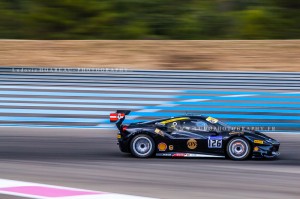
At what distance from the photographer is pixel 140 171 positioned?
8523 millimetres

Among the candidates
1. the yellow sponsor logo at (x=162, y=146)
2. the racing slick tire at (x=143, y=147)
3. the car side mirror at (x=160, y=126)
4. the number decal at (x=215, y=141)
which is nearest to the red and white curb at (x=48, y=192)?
the racing slick tire at (x=143, y=147)

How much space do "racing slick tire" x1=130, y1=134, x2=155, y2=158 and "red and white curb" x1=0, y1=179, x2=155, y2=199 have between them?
2.60 metres

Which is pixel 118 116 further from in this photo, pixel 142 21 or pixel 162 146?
pixel 142 21

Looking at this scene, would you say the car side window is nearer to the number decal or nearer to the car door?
the car door

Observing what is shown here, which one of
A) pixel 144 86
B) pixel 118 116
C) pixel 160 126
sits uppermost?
pixel 144 86

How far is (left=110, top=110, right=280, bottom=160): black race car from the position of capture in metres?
9.62

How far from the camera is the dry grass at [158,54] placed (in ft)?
60.3

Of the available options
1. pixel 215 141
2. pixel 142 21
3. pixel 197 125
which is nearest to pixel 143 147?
pixel 197 125

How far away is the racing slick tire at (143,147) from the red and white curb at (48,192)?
260 centimetres

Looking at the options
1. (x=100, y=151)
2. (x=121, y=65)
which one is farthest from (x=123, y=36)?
(x=100, y=151)

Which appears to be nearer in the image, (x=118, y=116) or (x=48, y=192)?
(x=48, y=192)

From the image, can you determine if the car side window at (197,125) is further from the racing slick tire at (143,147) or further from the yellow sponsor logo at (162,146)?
the racing slick tire at (143,147)

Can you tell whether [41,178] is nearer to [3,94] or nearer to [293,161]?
[293,161]

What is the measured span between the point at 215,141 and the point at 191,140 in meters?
0.40
